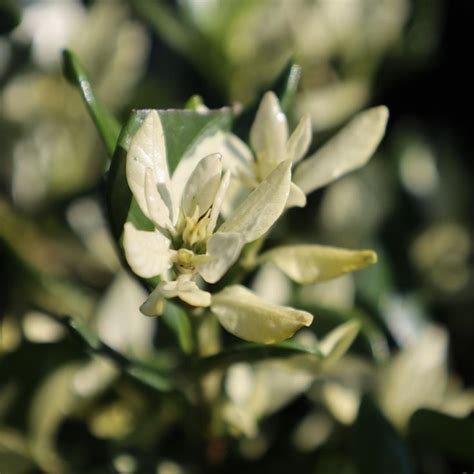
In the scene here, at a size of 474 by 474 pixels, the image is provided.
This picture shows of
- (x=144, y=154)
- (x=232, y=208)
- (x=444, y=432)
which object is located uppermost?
(x=144, y=154)

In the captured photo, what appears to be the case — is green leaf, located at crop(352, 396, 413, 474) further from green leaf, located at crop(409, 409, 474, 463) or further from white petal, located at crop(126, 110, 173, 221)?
white petal, located at crop(126, 110, 173, 221)

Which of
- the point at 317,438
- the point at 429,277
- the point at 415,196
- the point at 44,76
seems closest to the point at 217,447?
the point at 317,438

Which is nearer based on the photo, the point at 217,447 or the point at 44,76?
the point at 217,447

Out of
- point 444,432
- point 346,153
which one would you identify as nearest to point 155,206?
point 346,153

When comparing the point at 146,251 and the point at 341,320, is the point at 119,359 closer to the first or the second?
the point at 146,251

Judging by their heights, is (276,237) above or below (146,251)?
below

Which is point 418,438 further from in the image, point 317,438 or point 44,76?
point 44,76

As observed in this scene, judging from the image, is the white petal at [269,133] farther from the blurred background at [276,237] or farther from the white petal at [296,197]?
the blurred background at [276,237]

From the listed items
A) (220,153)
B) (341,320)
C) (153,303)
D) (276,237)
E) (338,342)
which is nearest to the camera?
(153,303)
